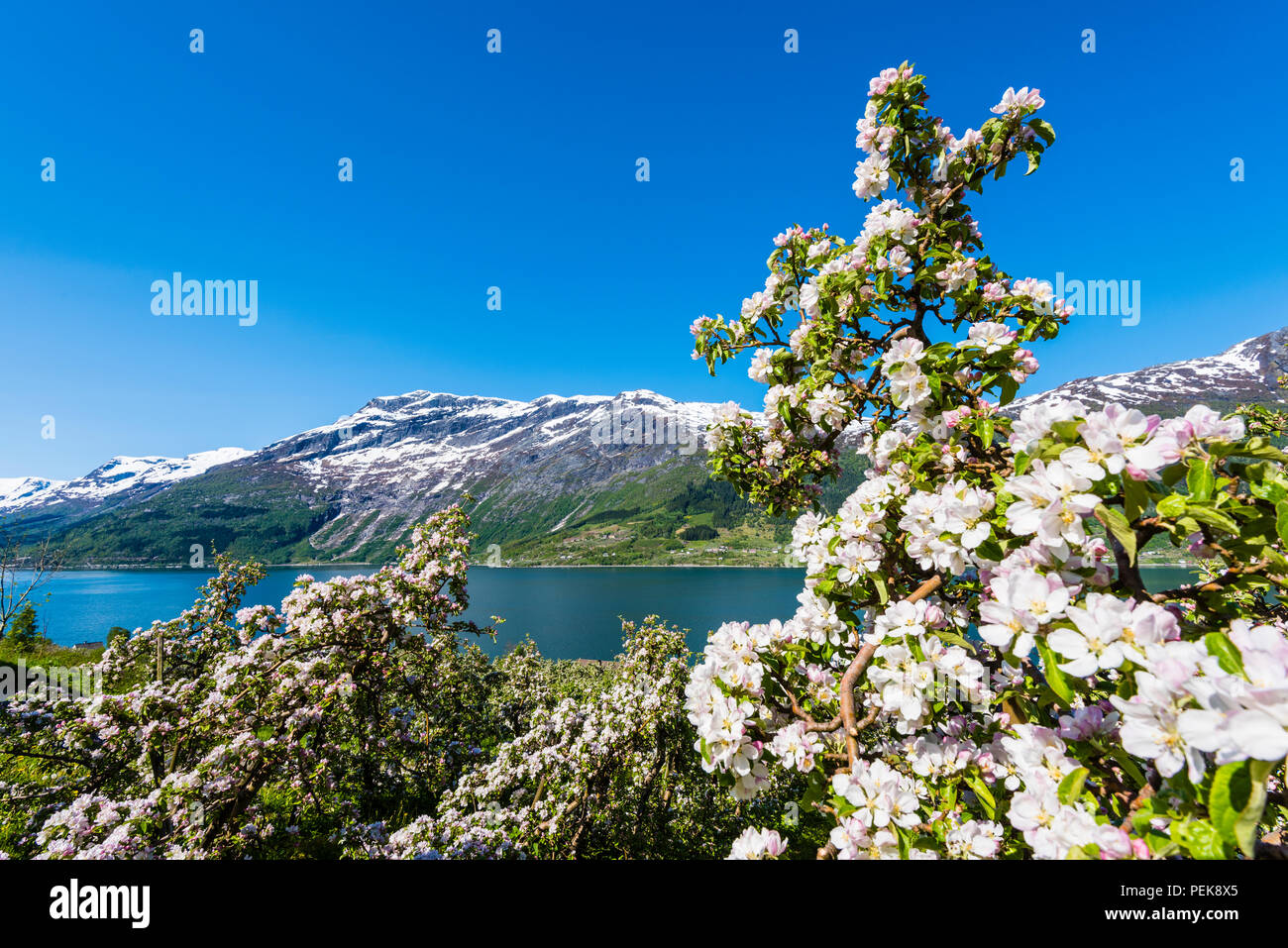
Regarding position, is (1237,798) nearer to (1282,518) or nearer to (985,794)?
(1282,518)

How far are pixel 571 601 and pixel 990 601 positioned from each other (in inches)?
4230

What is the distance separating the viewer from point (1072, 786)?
154 cm

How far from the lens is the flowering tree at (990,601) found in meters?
1.32

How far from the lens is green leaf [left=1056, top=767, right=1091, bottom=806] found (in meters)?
1.52

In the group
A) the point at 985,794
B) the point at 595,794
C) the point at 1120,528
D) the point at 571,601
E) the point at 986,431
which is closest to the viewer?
the point at 1120,528

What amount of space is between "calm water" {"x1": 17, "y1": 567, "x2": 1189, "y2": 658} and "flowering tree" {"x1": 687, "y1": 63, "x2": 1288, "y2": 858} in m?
43.2

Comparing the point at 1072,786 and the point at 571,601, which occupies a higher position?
the point at 1072,786

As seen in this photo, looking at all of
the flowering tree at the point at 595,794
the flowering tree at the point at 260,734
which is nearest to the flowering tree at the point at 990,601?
the flowering tree at the point at 595,794

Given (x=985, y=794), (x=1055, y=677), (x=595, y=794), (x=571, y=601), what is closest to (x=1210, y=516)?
(x=1055, y=677)

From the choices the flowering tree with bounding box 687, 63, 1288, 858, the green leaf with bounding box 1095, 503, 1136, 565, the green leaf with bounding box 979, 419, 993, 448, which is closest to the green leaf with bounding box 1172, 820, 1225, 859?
the flowering tree with bounding box 687, 63, 1288, 858
